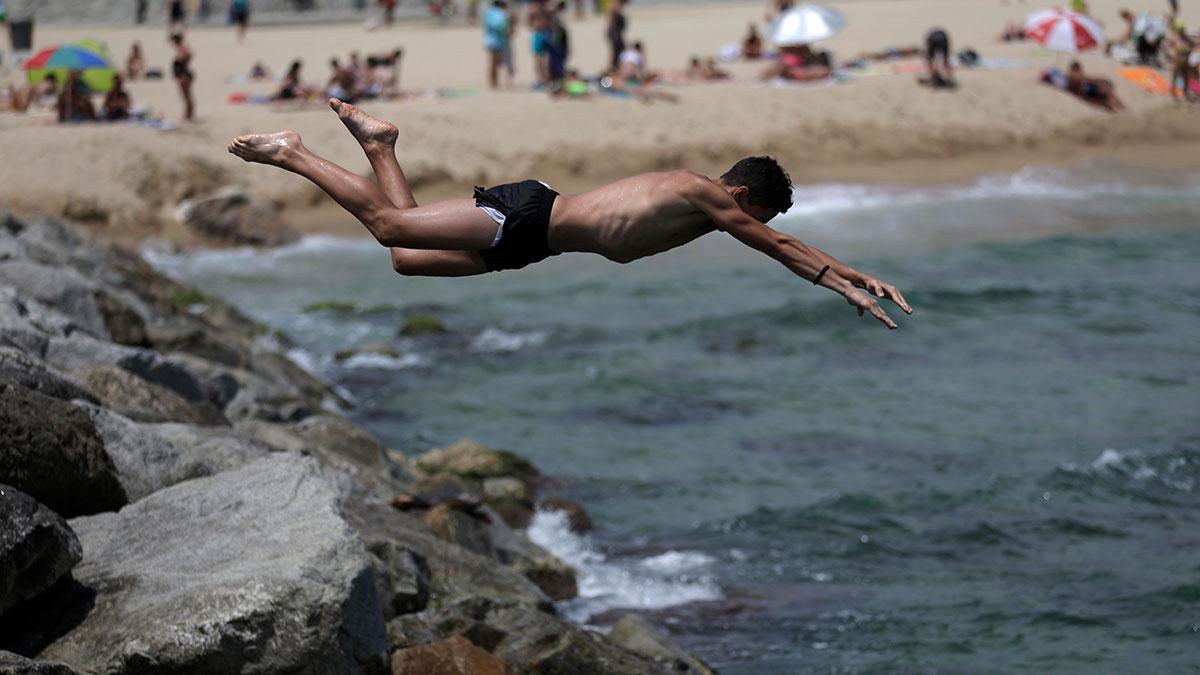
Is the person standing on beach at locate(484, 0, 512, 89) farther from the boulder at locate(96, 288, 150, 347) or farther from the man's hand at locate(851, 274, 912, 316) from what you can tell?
the man's hand at locate(851, 274, 912, 316)

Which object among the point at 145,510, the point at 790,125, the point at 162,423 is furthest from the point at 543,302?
the point at 145,510

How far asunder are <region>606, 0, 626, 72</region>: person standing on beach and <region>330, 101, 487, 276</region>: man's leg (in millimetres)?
24995

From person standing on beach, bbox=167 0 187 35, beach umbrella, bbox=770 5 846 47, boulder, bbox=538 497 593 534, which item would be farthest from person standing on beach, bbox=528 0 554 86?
boulder, bbox=538 497 593 534

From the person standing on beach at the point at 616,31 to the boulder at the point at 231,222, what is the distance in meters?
8.55

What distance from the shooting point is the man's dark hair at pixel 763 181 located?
8.01m

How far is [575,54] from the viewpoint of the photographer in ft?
129

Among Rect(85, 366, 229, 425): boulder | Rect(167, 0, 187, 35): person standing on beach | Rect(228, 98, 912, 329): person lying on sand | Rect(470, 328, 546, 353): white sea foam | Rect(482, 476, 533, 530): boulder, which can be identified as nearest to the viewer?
Rect(228, 98, 912, 329): person lying on sand

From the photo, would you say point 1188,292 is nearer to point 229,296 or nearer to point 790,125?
point 790,125

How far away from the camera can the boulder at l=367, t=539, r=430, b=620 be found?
9234mm

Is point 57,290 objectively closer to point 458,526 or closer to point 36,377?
point 458,526

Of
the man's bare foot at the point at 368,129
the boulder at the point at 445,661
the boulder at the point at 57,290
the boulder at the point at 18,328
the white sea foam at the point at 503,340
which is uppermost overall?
the man's bare foot at the point at 368,129

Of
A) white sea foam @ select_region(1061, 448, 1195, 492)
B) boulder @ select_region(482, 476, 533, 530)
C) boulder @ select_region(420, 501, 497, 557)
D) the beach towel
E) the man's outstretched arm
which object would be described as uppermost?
the man's outstretched arm

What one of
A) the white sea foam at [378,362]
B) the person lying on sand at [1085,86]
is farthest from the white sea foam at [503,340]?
the person lying on sand at [1085,86]

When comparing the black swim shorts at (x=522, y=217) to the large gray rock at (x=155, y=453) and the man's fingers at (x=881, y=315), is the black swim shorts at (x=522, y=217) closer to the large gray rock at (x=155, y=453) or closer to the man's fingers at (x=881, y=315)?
the man's fingers at (x=881, y=315)
